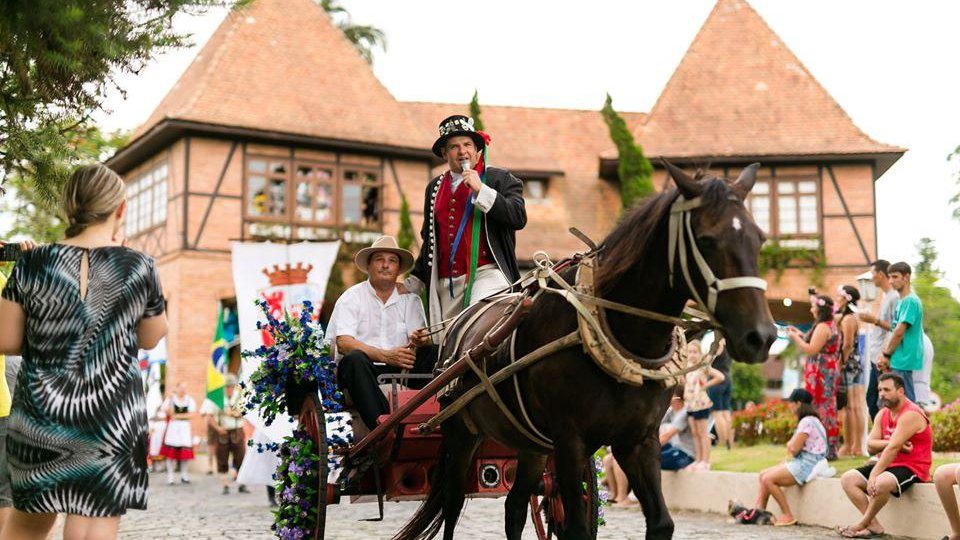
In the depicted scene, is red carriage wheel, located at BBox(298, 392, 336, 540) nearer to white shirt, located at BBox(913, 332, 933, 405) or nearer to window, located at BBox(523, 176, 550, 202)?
white shirt, located at BBox(913, 332, 933, 405)

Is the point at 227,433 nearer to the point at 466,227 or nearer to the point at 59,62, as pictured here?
the point at 466,227

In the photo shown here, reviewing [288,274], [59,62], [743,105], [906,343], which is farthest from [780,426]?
[743,105]

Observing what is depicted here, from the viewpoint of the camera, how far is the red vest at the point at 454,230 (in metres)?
7.09

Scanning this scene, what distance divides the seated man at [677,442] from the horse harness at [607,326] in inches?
330

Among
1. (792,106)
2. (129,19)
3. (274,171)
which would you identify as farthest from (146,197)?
(129,19)

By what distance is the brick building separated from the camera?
31719mm

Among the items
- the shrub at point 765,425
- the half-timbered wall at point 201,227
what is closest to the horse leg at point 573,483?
the shrub at point 765,425

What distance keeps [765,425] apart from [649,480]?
13466 millimetres

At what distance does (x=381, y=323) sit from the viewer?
25.2 feet

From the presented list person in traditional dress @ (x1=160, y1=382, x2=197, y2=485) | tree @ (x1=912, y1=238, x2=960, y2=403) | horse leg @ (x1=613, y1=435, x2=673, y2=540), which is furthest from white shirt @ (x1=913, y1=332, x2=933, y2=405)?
tree @ (x1=912, y1=238, x2=960, y2=403)

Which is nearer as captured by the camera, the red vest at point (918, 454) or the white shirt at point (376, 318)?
the white shirt at point (376, 318)

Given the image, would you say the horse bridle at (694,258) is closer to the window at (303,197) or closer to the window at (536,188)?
the window at (303,197)

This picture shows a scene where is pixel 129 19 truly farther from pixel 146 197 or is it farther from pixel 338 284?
pixel 146 197

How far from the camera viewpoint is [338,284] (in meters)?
31.3
